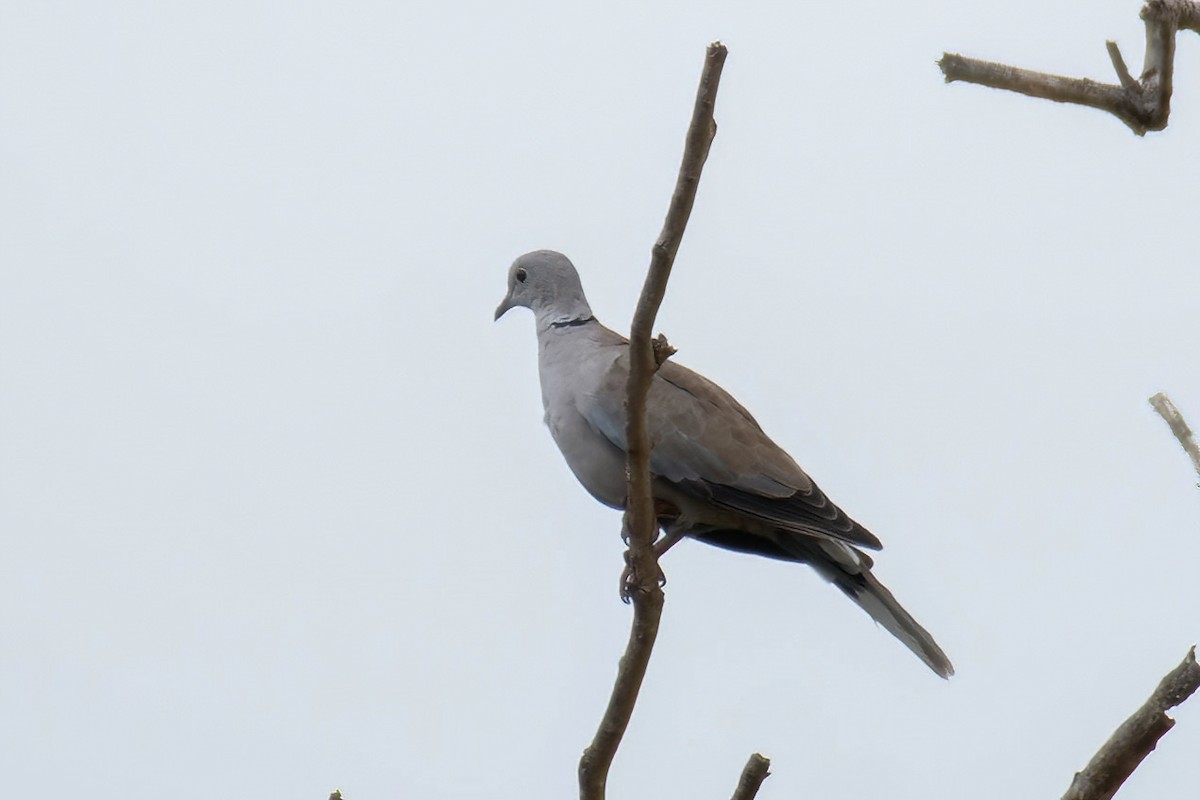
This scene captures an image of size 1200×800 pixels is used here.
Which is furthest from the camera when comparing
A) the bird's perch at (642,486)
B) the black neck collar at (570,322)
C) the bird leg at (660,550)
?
the black neck collar at (570,322)

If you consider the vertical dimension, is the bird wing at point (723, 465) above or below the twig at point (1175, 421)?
above

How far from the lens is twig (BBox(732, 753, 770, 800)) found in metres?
3.09

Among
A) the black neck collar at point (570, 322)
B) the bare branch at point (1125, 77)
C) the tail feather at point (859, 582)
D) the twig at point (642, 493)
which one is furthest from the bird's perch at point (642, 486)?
the black neck collar at point (570, 322)

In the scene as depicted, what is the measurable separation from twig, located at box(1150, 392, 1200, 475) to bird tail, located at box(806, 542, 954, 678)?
171 cm

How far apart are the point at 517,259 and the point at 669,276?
9.19 ft

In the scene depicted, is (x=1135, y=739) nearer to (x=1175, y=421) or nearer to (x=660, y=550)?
(x=1175, y=421)

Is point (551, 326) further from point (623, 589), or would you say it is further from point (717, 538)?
point (623, 589)

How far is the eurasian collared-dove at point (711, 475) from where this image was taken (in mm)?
4824

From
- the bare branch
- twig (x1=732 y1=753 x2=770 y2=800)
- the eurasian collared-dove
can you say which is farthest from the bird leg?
the bare branch

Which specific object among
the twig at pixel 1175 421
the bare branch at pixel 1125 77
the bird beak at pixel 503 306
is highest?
the bird beak at pixel 503 306

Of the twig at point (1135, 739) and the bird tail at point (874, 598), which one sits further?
the bird tail at point (874, 598)

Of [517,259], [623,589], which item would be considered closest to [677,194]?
[623,589]

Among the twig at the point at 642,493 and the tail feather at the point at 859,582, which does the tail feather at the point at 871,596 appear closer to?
the tail feather at the point at 859,582

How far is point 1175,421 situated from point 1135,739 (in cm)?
84
